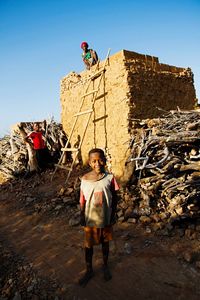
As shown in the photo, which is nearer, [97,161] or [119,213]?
[97,161]

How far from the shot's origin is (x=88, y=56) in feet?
21.6

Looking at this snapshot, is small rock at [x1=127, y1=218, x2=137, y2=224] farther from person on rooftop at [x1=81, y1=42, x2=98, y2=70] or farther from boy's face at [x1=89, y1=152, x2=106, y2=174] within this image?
person on rooftop at [x1=81, y1=42, x2=98, y2=70]

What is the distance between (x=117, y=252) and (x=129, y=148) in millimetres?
2422

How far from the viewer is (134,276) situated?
2.59 metres

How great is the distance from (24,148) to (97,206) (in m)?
5.86

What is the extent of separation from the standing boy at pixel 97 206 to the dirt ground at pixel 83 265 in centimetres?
19

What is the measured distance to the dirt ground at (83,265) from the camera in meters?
2.40

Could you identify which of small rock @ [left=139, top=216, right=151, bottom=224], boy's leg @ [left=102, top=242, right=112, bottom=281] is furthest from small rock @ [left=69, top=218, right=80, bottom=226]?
boy's leg @ [left=102, top=242, right=112, bottom=281]

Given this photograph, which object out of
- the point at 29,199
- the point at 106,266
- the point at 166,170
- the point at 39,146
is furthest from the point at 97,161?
the point at 39,146

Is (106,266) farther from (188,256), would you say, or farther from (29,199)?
(29,199)

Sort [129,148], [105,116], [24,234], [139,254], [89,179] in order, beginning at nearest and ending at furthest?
[89,179] < [139,254] < [24,234] < [129,148] < [105,116]

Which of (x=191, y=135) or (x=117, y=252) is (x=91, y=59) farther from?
(x=117, y=252)

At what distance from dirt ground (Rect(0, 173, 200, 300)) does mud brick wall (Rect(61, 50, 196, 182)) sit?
64.3 inches

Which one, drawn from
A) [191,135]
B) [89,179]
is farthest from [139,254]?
[191,135]
